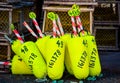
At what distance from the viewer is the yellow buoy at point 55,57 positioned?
5.64 meters

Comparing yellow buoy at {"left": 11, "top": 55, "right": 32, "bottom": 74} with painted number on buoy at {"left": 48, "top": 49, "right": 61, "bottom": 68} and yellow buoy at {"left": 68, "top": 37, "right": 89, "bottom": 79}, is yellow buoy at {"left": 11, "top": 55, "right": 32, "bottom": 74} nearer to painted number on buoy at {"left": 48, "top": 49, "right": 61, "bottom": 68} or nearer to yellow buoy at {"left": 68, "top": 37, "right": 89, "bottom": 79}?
painted number on buoy at {"left": 48, "top": 49, "right": 61, "bottom": 68}

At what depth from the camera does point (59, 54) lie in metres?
5.65

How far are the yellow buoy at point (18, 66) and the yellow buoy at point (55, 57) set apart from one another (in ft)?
1.78

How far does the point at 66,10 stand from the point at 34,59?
1099 millimetres

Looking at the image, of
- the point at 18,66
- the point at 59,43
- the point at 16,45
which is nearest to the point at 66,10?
the point at 59,43

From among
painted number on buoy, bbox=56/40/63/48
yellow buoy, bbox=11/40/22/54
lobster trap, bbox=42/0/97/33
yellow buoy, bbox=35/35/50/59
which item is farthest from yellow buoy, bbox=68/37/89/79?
yellow buoy, bbox=11/40/22/54

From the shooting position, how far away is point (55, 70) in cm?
567

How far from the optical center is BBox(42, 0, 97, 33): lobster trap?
20.8ft

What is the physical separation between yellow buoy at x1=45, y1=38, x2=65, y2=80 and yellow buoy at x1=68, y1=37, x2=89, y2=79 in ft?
0.49

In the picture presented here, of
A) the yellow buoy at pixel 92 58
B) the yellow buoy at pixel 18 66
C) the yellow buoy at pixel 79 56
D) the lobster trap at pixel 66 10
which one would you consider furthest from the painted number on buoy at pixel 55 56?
the lobster trap at pixel 66 10

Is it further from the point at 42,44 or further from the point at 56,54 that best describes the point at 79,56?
the point at 42,44

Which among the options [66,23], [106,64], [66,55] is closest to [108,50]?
[106,64]

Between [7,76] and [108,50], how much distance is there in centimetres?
222

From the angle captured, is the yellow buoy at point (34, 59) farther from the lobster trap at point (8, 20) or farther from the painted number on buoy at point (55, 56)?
the lobster trap at point (8, 20)
